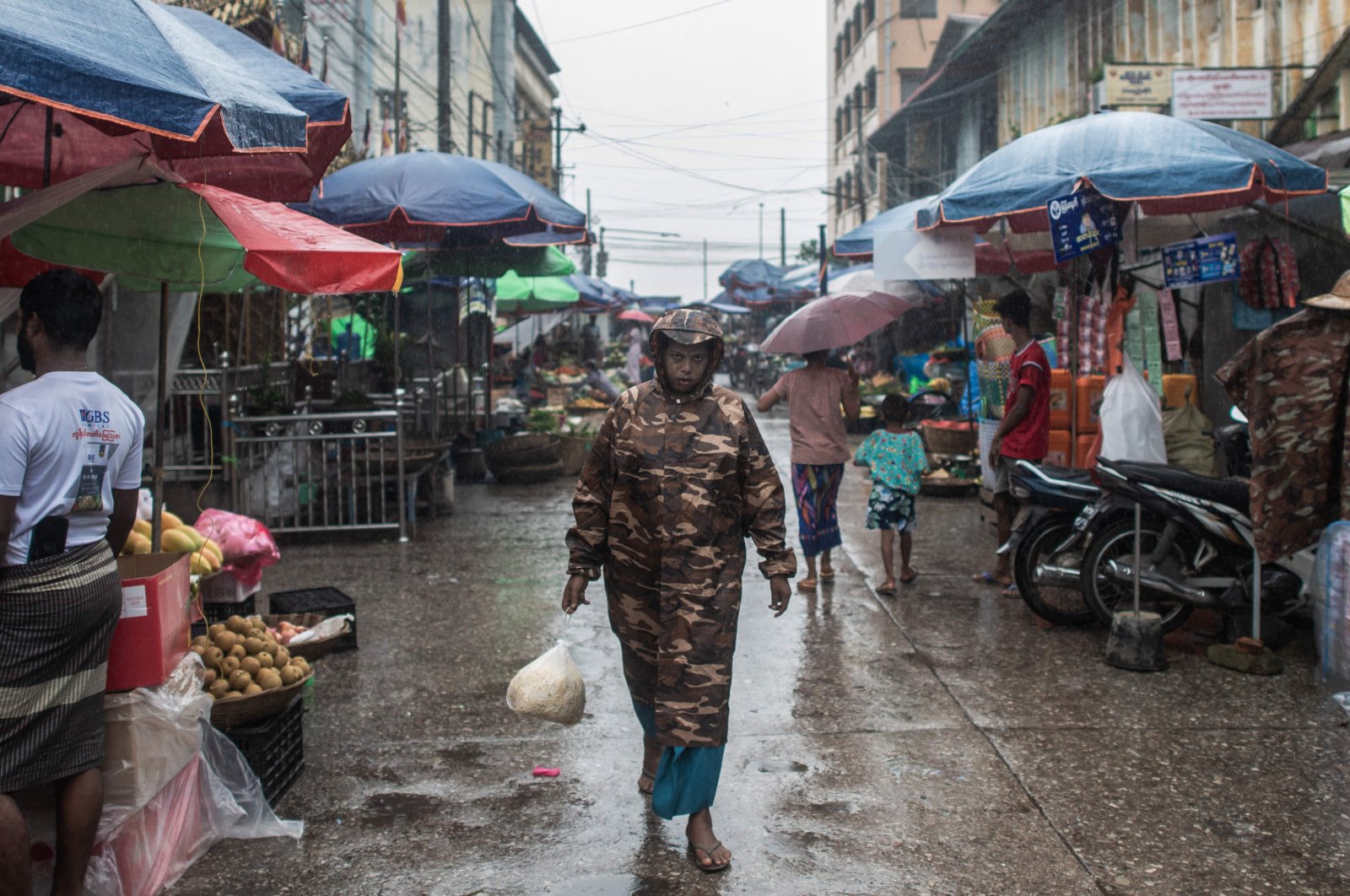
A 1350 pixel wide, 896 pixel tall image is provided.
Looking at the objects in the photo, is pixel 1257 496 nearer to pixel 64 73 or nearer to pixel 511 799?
pixel 511 799

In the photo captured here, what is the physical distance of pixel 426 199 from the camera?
948 centimetres

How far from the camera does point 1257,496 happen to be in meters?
5.61

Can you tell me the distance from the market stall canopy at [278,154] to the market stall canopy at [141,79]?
0.73 meters

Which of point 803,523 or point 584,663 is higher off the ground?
point 803,523

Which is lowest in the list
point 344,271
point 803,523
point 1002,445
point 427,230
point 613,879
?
point 613,879

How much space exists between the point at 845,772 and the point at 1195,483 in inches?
108

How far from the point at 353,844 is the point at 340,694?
167cm

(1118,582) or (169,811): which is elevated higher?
(1118,582)

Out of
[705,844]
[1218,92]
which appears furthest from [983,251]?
[705,844]

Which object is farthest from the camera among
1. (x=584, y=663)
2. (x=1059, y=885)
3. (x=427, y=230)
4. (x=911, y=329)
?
(x=911, y=329)

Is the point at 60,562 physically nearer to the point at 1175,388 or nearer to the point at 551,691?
the point at 551,691

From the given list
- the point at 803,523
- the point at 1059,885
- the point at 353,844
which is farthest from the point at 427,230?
the point at 1059,885

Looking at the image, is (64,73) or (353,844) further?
(353,844)

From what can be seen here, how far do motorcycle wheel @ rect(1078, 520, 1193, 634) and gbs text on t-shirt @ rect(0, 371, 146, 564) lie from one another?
192 inches
